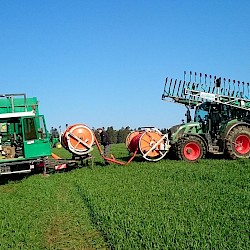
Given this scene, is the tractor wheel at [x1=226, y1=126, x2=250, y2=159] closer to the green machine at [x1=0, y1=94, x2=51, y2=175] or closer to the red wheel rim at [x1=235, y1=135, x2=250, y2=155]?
the red wheel rim at [x1=235, y1=135, x2=250, y2=155]

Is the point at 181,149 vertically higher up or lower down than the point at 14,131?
lower down

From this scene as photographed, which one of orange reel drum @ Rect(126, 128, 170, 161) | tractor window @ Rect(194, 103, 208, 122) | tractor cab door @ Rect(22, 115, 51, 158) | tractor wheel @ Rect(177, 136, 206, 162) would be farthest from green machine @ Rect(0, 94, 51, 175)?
tractor window @ Rect(194, 103, 208, 122)

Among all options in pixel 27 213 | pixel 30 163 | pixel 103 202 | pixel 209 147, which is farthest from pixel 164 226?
pixel 209 147

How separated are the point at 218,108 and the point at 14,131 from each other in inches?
340

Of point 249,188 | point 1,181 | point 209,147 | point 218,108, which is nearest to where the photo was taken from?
point 249,188

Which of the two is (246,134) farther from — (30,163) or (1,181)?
(1,181)

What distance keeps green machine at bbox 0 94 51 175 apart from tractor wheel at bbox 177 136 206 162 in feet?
16.9

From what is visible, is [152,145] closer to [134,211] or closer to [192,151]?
[192,151]

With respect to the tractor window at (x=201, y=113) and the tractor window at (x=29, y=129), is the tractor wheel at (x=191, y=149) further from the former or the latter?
the tractor window at (x=29, y=129)

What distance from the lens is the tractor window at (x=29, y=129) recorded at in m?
13.2

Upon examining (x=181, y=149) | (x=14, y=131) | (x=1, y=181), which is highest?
(x=14, y=131)

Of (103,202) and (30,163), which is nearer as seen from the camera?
(103,202)

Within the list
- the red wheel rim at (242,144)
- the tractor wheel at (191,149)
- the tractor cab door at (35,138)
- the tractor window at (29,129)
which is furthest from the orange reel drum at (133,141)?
the tractor window at (29,129)

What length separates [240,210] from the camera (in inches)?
261
